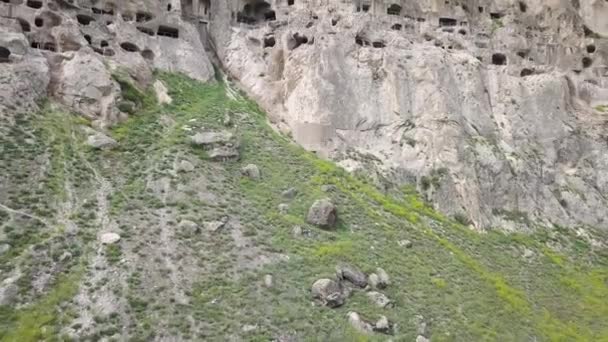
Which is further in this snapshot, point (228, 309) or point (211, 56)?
point (211, 56)

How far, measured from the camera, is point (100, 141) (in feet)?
119

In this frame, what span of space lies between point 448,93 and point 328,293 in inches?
934

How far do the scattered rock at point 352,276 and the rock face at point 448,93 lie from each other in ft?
41.1

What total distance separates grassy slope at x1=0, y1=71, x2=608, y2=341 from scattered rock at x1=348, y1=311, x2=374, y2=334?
17.2 inches

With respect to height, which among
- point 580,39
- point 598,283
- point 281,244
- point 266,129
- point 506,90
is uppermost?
point 580,39

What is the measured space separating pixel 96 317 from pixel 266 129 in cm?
2100

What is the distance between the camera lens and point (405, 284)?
31.8 m

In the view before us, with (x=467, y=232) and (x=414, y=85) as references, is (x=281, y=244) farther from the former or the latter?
(x=414, y=85)

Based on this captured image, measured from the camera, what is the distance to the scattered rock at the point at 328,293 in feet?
93.8

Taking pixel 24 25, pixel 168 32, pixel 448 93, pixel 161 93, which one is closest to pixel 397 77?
pixel 448 93

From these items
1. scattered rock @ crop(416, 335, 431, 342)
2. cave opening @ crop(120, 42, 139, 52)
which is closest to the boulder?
scattered rock @ crop(416, 335, 431, 342)

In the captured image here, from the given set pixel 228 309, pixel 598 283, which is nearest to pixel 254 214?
pixel 228 309

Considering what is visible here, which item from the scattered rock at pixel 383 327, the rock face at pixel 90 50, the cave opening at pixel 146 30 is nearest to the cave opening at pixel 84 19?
the rock face at pixel 90 50

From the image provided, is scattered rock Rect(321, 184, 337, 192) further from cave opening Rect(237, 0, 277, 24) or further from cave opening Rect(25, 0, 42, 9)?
cave opening Rect(25, 0, 42, 9)
